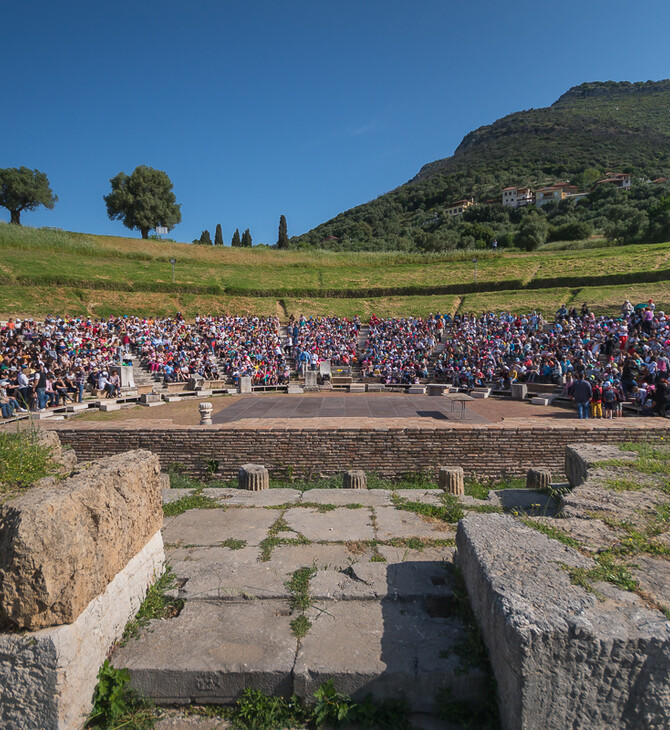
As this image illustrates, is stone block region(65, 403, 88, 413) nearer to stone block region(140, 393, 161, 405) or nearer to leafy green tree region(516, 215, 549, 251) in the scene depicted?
stone block region(140, 393, 161, 405)

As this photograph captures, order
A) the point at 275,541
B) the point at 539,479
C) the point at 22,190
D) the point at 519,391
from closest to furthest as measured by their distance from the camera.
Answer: the point at 275,541 < the point at 539,479 < the point at 519,391 < the point at 22,190

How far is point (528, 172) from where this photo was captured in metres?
108

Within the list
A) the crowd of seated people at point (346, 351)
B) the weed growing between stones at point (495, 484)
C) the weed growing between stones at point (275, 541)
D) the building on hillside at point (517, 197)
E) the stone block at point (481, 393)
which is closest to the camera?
the weed growing between stones at point (275, 541)

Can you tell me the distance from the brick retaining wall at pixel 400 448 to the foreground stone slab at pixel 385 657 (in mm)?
6147

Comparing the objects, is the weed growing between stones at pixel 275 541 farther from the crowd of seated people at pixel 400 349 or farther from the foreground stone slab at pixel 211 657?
the crowd of seated people at pixel 400 349

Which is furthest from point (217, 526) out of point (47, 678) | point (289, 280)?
point (289, 280)

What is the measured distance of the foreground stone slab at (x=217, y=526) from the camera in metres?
4.92

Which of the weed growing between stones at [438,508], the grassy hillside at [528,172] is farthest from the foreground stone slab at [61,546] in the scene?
the grassy hillside at [528,172]

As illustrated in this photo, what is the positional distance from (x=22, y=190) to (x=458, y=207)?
270 feet

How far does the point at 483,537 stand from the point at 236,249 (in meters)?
50.6

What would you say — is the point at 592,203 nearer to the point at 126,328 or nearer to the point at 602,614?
the point at 126,328

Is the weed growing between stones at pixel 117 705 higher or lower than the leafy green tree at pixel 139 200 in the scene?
lower

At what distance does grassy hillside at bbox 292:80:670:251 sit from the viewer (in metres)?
74.3

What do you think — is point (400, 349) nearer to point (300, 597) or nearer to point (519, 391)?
point (519, 391)
